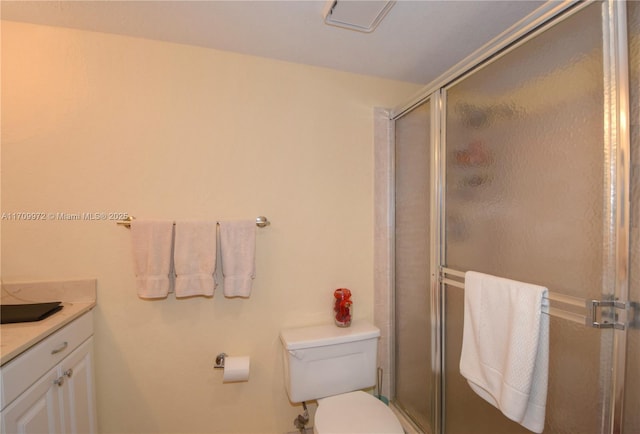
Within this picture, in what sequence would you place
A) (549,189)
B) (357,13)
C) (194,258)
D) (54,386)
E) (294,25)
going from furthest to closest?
(194,258) < (294,25) < (357,13) < (54,386) < (549,189)

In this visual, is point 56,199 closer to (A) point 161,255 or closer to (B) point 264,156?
(A) point 161,255

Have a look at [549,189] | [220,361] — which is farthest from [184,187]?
[549,189]

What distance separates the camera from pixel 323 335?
4.88 ft

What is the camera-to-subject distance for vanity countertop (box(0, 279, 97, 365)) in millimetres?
1035

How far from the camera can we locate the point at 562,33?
85 cm

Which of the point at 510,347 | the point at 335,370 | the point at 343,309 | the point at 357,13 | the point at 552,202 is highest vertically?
the point at 357,13

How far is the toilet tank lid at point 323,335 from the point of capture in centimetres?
143

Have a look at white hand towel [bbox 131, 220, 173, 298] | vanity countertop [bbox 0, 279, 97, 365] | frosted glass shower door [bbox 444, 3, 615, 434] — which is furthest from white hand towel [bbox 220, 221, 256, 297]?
frosted glass shower door [bbox 444, 3, 615, 434]

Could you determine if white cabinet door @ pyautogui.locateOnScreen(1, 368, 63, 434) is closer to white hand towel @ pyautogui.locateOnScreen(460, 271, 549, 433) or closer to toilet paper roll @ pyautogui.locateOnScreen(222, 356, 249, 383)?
toilet paper roll @ pyautogui.locateOnScreen(222, 356, 249, 383)

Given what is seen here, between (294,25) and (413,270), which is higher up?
(294,25)

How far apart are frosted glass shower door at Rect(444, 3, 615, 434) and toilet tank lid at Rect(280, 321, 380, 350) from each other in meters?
0.51

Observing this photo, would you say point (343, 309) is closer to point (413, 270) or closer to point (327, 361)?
point (327, 361)

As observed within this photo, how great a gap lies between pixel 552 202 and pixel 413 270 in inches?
32.1

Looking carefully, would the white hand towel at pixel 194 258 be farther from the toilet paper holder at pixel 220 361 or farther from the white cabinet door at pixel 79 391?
the white cabinet door at pixel 79 391
